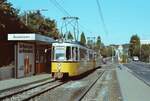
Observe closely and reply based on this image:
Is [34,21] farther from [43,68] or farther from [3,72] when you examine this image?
[3,72]

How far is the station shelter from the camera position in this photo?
33.2 metres

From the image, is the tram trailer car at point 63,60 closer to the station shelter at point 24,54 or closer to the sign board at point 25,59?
the station shelter at point 24,54

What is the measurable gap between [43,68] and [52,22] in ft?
93.8

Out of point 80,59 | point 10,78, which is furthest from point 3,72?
point 80,59

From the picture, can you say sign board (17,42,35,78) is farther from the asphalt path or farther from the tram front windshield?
the asphalt path

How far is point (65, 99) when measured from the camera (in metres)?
19.6

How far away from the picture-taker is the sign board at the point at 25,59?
A: 111 ft

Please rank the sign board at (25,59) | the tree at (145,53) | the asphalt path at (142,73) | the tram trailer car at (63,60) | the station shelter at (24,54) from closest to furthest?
the tram trailer car at (63,60)
the station shelter at (24,54)
the sign board at (25,59)
the asphalt path at (142,73)
the tree at (145,53)

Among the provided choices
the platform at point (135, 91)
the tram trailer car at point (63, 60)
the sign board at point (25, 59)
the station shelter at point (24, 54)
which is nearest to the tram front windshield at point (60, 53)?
the tram trailer car at point (63, 60)

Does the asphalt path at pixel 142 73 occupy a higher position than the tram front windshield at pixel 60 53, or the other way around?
the tram front windshield at pixel 60 53

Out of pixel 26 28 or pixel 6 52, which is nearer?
pixel 6 52

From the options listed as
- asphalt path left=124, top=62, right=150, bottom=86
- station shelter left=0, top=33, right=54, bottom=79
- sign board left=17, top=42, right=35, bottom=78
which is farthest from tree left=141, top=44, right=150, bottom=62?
sign board left=17, top=42, right=35, bottom=78

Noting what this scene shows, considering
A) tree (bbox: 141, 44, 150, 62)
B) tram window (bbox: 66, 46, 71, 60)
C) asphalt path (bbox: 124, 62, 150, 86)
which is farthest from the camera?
tree (bbox: 141, 44, 150, 62)

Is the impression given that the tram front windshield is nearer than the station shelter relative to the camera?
Yes
